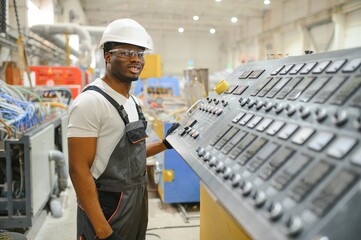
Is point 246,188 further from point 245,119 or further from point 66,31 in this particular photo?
point 66,31

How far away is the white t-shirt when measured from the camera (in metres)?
1.36

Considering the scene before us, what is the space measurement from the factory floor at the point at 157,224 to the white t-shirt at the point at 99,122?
1475 mm

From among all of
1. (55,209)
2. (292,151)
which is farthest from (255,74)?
(55,209)

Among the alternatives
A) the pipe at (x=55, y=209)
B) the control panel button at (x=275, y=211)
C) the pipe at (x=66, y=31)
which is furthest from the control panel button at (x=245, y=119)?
the pipe at (x=66, y=31)

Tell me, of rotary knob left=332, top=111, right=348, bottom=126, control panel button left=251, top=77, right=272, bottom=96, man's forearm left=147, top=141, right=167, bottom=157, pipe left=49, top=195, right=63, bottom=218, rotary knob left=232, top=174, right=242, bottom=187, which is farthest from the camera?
pipe left=49, top=195, right=63, bottom=218

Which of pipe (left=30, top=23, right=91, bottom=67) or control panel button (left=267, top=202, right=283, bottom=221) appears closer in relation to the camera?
control panel button (left=267, top=202, right=283, bottom=221)

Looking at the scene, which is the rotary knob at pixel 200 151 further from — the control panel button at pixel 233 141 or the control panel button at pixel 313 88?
the control panel button at pixel 313 88

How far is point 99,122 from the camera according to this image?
140cm

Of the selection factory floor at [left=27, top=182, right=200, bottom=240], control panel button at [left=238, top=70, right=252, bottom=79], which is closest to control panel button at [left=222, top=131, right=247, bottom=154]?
control panel button at [left=238, top=70, right=252, bottom=79]

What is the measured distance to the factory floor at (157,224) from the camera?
107 inches

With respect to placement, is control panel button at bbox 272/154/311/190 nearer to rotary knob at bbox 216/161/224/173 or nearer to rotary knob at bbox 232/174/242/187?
rotary knob at bbox 232/174/242/187

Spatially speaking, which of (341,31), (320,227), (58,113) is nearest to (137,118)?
(320,227)

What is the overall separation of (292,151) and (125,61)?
886mm

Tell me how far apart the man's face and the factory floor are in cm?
168
